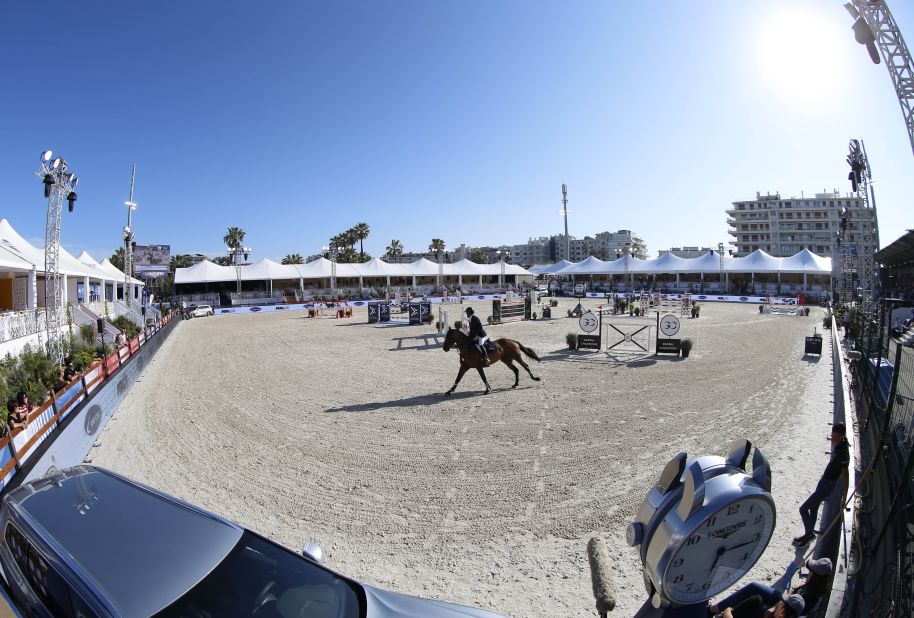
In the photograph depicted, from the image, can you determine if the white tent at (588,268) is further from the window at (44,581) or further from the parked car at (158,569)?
the window at (44,581)

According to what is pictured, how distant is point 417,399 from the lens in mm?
12117

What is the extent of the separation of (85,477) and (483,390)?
973cm

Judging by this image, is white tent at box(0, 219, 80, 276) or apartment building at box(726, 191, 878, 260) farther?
apartment building at box(726, 191, 878, 260)

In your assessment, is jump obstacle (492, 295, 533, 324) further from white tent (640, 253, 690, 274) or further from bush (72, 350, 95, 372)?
white tent (640, 253, 690, 274)

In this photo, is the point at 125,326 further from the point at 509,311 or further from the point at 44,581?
the point at 44,581

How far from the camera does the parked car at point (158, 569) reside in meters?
2.58

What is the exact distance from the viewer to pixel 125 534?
309cm

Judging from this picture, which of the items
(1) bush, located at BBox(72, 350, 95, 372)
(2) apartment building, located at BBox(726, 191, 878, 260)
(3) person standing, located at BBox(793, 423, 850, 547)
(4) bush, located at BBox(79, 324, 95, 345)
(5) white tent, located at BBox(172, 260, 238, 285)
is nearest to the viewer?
(3) person standing, located at BBox(793, 423, 850, 547)

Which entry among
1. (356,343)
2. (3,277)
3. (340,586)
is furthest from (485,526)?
(3,277)

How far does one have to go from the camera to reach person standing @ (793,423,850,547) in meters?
5.20

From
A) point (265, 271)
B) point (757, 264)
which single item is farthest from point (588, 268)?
point (265, 271)

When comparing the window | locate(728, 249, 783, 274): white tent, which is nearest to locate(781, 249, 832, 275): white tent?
locate(728, 249, 783, 274): white tent

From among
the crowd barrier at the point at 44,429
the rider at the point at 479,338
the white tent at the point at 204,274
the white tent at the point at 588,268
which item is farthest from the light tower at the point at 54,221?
the white tent at the point at 588,268

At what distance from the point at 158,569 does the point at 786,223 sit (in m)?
138
